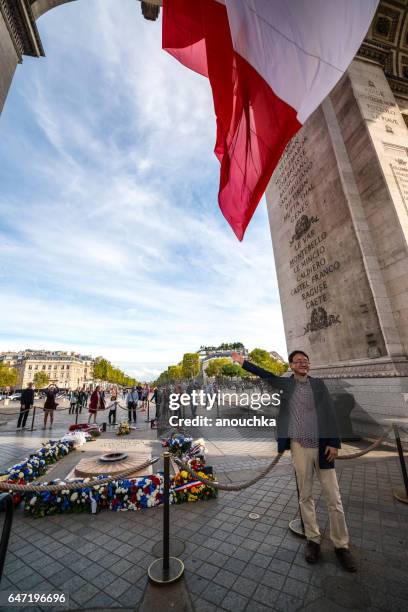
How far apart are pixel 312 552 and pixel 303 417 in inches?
58.2

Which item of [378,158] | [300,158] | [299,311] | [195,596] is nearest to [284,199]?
[300,158]

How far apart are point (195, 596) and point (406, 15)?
813 inches

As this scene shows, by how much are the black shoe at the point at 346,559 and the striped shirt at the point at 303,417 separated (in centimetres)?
110

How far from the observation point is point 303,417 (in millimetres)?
3463

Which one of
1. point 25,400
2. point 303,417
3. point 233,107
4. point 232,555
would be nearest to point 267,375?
point 303,417

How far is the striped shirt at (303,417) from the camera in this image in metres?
3.39

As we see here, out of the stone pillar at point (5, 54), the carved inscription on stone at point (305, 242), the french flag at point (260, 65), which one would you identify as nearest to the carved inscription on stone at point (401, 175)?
the carved inscription on stone at point (305, 242)

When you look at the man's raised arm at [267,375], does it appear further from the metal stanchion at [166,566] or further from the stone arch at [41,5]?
the stone arch at [41,5]

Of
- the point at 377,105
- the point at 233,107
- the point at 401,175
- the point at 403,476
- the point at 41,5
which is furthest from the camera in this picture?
the point at 377,105

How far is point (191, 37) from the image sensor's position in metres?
5.04

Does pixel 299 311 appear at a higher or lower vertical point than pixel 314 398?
higher

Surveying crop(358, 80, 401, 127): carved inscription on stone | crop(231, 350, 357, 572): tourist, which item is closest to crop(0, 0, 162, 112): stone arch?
crop(231, 350, 357, 572): tourist

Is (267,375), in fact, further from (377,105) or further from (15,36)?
(377,105)

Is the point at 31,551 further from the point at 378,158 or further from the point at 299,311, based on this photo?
the point at 378,158
